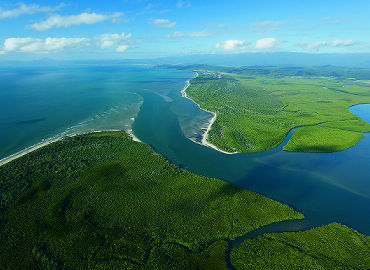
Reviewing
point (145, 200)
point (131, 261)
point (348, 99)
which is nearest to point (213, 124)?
point (145, 200)

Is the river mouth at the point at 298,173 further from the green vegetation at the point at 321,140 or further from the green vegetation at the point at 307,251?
the green vegetation at the point at 307,251

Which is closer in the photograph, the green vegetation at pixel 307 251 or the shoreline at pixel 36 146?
the green vegetation at pixel 307 251

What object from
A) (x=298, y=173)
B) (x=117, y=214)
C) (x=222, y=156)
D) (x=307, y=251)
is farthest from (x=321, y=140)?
(x=117, y=214)

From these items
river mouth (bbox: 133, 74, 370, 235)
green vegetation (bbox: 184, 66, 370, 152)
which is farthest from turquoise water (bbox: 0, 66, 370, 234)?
green vegetation (bbox: 184, 66, 370, 152)

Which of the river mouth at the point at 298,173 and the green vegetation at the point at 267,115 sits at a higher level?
the green vegetation at the point at 267,115

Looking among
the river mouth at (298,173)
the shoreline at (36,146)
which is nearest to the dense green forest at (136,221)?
the river mouth at (298,173)

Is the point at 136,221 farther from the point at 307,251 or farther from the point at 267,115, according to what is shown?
the point at 267,115

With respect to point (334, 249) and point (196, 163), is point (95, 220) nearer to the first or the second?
point (196, 163)

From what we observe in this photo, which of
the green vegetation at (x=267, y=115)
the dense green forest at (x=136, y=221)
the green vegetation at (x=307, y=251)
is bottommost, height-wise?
the green vegetation at (x=307, y=251)
